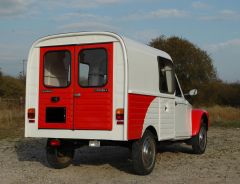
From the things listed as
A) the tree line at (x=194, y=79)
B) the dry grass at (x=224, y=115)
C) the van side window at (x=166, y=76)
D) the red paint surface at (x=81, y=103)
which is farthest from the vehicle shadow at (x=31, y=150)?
the tree line at (x=194, y=79)

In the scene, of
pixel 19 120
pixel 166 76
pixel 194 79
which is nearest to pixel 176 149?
pixel 166 76

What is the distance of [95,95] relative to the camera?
9.41 metres

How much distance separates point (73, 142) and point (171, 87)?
2814 millimetres

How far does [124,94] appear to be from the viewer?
29.8ft

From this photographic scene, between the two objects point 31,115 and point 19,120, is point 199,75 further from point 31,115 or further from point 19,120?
point 31,115

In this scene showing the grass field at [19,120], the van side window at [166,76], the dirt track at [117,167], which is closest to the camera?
the dirt track at [117,167]

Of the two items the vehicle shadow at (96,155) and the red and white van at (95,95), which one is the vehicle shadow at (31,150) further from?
the red and white van at (95,95)

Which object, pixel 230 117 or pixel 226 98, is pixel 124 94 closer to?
pixel 230 117

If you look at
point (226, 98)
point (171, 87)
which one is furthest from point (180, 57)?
point (171, 87)

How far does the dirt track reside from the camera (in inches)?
369

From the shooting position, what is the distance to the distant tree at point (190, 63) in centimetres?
4847

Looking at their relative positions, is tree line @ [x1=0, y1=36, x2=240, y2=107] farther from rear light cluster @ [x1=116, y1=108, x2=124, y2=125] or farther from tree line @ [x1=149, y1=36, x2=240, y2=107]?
rear light cluster @ [x1=116, y1=108, x2=124, y2=125]

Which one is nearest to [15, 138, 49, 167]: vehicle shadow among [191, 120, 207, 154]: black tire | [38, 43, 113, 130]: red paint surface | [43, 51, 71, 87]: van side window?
[38, 43, 113, 130]: red paint surface

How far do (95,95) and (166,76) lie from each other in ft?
7.68
